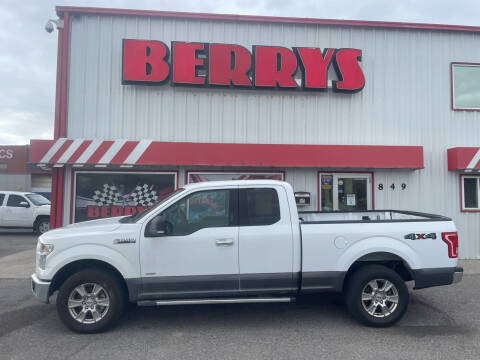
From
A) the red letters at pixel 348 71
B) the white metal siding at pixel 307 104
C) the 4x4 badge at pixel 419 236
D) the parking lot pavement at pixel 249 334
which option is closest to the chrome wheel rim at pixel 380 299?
the parking lot pavement at pixel 249 334

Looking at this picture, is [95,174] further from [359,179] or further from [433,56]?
[433,56]

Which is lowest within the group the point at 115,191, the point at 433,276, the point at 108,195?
the point at 433,276

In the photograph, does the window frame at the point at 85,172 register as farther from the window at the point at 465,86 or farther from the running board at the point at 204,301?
the window at the point at 465,86

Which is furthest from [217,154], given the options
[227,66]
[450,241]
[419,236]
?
[450,241]

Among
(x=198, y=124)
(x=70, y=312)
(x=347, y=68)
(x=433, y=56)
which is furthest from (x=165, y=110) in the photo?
(x=433, y=56)

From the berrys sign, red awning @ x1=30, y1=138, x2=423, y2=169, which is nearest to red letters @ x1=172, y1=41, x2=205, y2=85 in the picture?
the berrys sign

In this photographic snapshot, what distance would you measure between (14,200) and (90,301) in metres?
11.4

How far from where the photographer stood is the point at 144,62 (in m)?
9.22

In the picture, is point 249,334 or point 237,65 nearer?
point 249,334

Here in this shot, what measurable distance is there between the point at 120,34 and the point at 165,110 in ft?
7.57

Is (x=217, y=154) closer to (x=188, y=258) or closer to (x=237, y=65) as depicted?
(x=237, y=65)

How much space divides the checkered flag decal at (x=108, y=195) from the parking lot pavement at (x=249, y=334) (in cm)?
352

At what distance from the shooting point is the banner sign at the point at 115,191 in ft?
30.0

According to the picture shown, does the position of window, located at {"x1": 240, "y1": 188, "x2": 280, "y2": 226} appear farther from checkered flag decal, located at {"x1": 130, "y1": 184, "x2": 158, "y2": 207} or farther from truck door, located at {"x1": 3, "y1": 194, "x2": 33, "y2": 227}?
truck door, located at {"x1": 3, "y1": 194, "x2": 33, "y2": 227}
